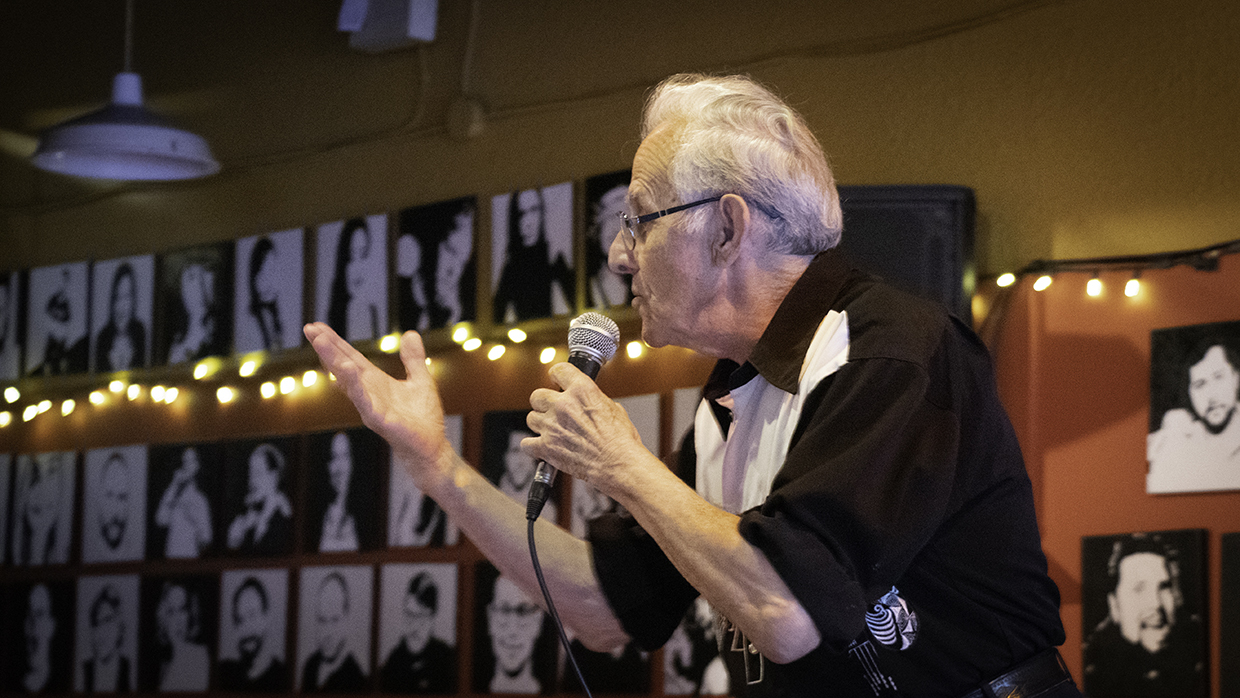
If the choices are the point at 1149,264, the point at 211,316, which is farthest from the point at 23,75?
the point at 1149,264

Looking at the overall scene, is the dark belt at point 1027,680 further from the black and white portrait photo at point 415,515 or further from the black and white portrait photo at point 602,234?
the black and white portrait photo at point 415,515

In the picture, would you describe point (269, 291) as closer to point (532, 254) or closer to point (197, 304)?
point (197, 304)

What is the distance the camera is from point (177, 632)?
537 cm

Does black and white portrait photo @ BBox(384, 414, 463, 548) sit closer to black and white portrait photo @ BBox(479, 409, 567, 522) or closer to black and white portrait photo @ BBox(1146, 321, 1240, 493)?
black and white portrait photo @ BBox(479, 409, 567, 522)

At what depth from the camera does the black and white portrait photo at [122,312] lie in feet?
18.6

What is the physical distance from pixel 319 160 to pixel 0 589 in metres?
2.49

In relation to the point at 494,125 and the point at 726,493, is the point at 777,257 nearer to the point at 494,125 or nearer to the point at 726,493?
the point at 726,493

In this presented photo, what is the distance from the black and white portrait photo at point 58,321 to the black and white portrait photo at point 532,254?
2.25 metres

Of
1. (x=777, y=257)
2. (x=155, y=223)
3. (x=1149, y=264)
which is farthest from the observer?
(x=155, y=223)

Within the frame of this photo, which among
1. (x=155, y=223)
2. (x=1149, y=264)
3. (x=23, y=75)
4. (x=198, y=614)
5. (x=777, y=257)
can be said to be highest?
(x=23, y=75)

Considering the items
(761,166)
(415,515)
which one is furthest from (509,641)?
(761,166)

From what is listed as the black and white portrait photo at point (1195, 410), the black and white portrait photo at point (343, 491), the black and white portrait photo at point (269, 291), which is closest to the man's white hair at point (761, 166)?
the black and white portrait photo at point (1195, 410)

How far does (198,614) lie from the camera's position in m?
5.31

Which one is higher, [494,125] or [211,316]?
[494,125]
